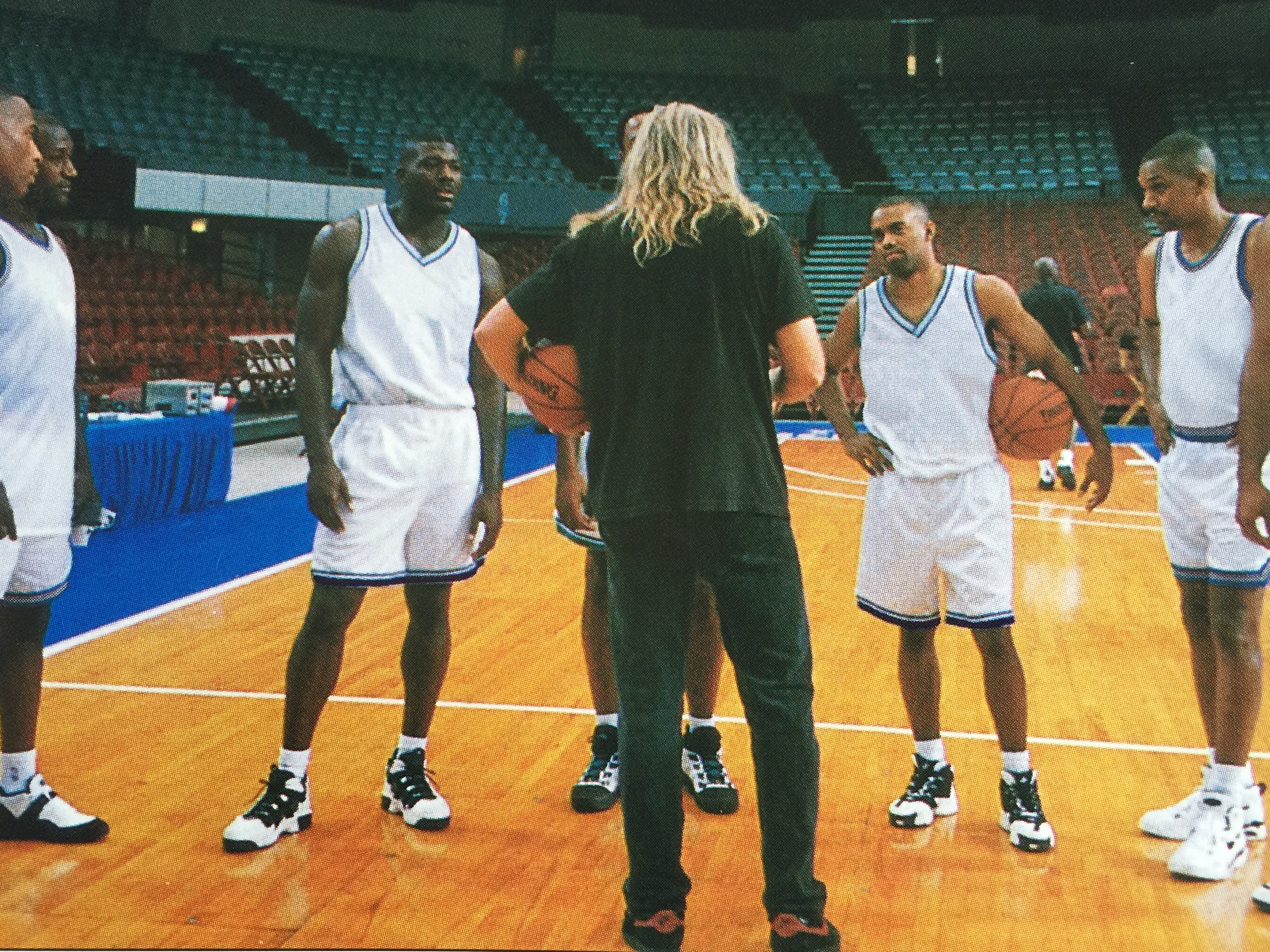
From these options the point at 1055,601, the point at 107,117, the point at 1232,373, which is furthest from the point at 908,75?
the point at 1232,373

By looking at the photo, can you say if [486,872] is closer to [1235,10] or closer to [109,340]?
[109,340]

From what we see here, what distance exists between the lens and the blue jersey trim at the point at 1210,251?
10.0 feet

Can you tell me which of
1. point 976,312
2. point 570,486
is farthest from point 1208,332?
point 570,486

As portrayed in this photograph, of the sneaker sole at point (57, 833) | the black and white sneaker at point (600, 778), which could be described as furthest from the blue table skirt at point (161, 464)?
the black and white sneaker at point (600, 778)

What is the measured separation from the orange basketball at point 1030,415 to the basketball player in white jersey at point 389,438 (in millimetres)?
1257

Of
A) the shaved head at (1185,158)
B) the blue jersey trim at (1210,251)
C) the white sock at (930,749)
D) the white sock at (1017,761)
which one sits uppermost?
the shaved head at (1185,158)

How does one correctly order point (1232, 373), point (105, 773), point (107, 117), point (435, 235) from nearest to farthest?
1. point (1232, 373)
2. point (435, 235)
3. point (105, 773)
4. point (107, 117)

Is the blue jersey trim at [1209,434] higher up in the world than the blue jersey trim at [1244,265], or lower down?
lower down

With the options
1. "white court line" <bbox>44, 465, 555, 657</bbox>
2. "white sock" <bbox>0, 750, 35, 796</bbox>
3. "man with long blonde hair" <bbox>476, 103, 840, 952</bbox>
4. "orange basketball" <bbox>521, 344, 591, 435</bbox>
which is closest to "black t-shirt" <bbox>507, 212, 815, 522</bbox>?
"man with long blonde hair" <bbox>476, 103, 840, 952</bbox>

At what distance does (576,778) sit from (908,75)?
23.8 metres

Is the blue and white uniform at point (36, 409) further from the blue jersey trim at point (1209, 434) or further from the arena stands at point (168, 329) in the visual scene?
the arena stands at point (168, 329)

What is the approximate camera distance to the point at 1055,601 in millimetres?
6133

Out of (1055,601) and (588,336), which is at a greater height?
(588,336)

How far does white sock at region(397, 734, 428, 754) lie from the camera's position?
11.0ft
